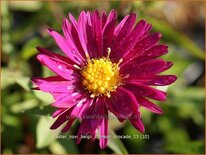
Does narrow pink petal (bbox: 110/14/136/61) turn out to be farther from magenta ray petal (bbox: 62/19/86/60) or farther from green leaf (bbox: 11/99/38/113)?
green leaf (bbox: 11/99/38/113)

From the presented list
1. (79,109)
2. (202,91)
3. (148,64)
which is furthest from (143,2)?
(79,109)

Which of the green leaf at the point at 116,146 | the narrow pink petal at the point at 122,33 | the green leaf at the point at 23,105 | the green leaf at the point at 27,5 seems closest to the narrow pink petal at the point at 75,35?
the narrow pink petal at the point at 122,33

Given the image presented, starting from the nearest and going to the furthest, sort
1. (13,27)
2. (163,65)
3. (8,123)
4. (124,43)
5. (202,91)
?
1. (163,65)
2. (124,43)
3. (8,123)
4. (202,91)
5. (13,27)

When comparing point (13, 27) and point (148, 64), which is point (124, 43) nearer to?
point (148, 64)

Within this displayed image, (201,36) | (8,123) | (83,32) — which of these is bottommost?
(8,123)

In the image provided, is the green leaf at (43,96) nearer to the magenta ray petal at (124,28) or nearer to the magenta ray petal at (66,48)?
the magenta ray petal at (66,48)

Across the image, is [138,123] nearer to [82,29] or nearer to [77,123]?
[82,29]
